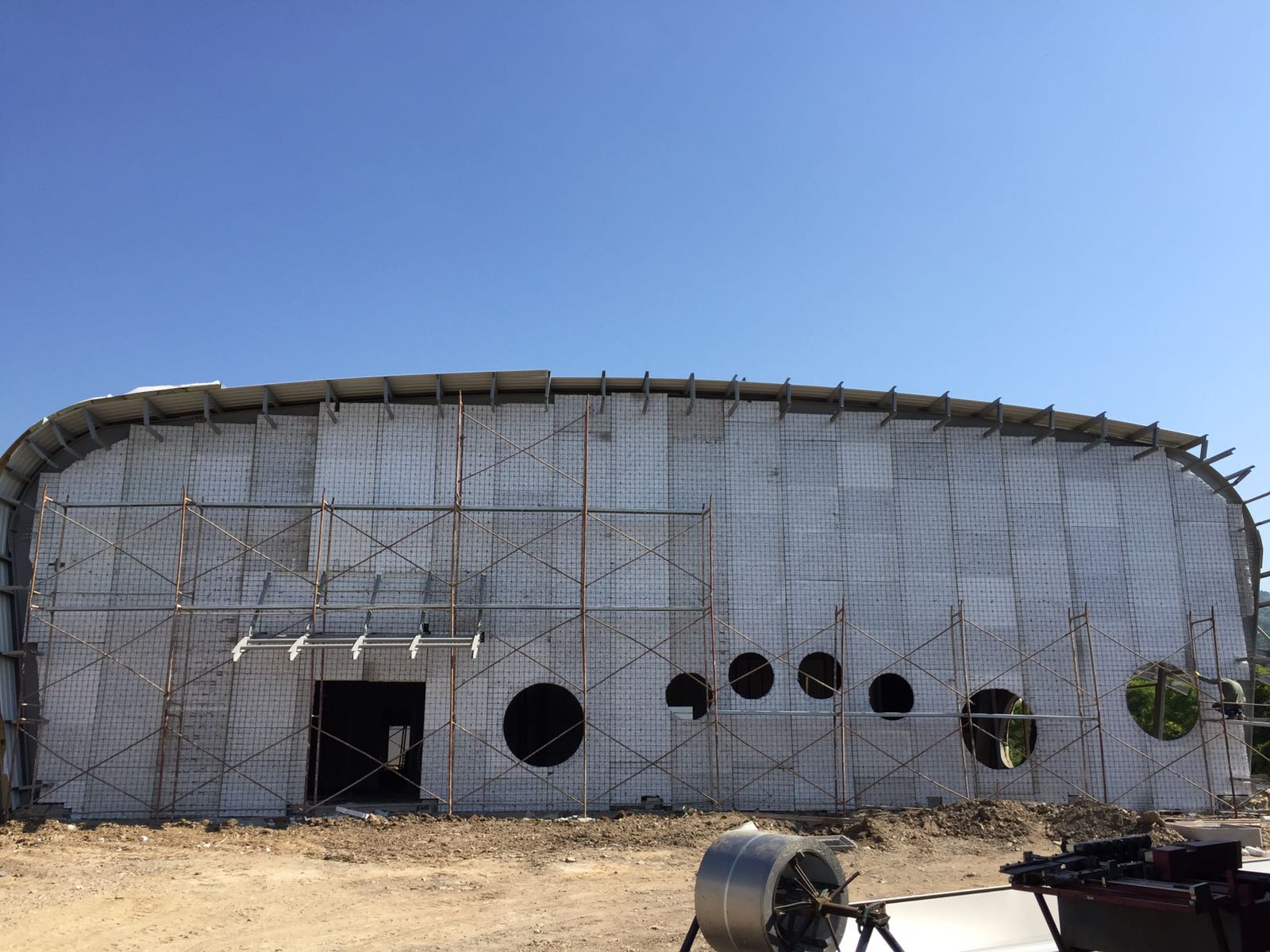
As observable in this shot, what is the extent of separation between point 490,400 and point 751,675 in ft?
22.7

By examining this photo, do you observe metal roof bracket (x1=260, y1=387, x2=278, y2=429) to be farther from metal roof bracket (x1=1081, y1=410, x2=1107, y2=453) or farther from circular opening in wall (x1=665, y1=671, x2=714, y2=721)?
metal roof bracket (x1=1081, y1=410, x2=1107, y2=453)

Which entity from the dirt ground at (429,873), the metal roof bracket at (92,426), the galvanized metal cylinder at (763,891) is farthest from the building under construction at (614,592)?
the galvanized metal cylinder at (763,891)

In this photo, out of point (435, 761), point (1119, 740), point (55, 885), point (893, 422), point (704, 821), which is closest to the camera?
point (55, 885)

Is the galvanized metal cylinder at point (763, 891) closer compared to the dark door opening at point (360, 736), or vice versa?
the galvanized metal cylinder at point (763, 891)

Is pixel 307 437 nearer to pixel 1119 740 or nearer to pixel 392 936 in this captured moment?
pixel 392 936

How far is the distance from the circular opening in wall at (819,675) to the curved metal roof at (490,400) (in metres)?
4.70

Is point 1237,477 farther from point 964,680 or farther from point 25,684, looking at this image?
point 25,684

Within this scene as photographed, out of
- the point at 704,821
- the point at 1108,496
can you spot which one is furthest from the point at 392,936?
the point at 1108,496

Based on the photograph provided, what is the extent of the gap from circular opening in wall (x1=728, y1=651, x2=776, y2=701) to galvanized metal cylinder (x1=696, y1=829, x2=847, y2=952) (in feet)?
34.6

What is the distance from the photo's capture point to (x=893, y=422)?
18.4 metres

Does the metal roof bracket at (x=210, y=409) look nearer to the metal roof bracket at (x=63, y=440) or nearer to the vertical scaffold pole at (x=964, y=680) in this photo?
the metal roof bracket at (x=63, y=440)

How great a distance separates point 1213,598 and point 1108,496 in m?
2.67

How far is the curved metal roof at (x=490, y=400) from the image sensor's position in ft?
55.0

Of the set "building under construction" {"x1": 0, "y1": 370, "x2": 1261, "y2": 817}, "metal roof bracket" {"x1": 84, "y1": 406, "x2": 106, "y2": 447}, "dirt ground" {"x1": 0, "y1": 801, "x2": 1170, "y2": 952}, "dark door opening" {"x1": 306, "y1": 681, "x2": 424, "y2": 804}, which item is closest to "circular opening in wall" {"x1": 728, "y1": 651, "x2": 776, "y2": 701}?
"building under construction" {"x1": 0, "y1": 370, "x2": 1261, "y2": 817}
